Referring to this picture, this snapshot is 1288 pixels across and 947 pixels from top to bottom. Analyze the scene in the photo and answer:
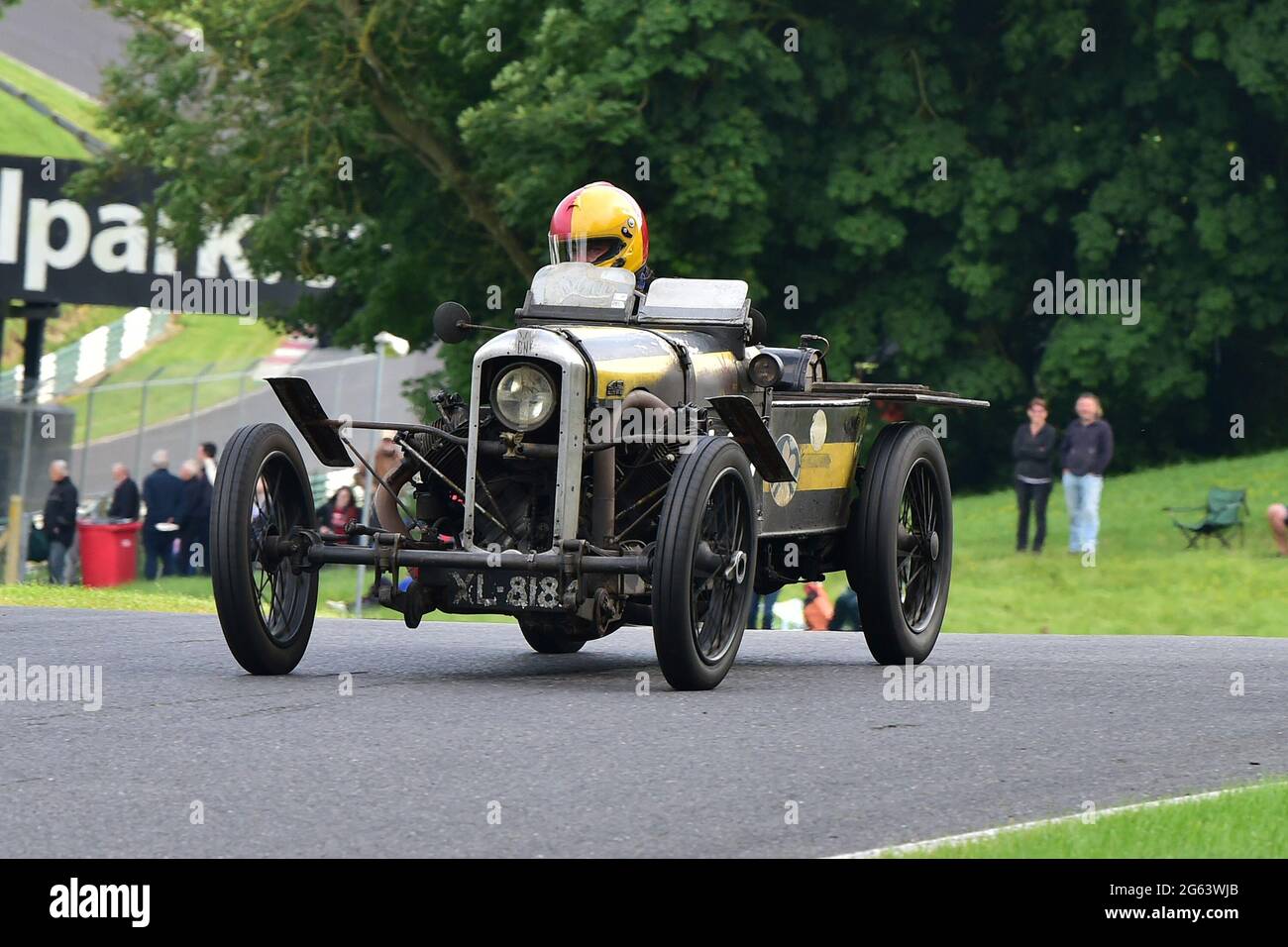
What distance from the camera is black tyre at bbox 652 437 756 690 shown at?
9.74m

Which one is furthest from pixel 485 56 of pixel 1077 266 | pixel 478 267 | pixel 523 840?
pixel 523 840

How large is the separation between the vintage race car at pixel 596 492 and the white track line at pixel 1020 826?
2.59 meters

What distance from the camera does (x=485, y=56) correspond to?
28.8m

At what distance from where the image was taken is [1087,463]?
75.2 ft

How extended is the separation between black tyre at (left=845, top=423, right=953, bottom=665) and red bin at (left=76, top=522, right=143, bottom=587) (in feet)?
51.1

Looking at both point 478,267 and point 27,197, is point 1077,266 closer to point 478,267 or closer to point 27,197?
point 478,267

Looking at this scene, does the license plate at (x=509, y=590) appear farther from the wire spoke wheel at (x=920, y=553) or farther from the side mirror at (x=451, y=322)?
the wire spoke wheel at (x=920, y=553)

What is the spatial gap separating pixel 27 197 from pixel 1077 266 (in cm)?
1481

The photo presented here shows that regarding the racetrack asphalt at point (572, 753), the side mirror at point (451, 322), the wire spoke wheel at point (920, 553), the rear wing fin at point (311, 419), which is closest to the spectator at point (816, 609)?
the racetrack asphalt at point (572, 753)

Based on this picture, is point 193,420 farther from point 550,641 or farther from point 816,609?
point 550,641

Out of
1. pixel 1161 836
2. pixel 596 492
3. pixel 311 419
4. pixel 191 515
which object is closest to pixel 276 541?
pixel 311 419

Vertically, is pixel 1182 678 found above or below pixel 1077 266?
below

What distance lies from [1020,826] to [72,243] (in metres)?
28.6

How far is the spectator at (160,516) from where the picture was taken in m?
25.5
